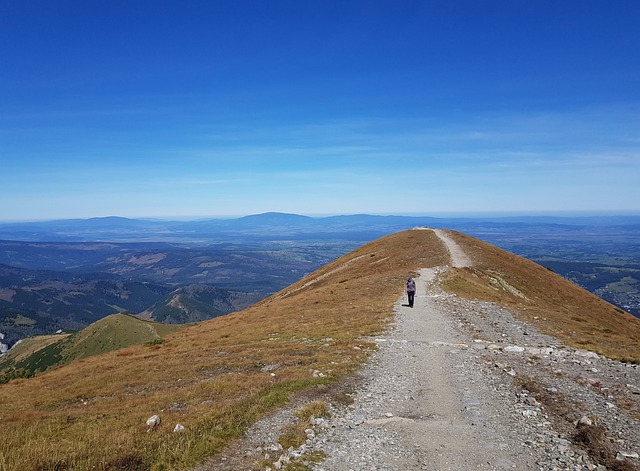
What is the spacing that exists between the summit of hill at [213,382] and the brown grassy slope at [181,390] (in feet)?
0.20

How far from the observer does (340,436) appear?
38.5ft

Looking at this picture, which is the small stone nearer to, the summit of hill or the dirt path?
the dirt path

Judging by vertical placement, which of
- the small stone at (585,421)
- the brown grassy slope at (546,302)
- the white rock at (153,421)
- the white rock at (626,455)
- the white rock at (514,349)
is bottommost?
the brown grassy slope at (546,302)

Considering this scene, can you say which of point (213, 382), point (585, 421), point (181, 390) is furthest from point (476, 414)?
point (181, 390)

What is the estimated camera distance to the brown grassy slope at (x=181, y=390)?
10703 mm

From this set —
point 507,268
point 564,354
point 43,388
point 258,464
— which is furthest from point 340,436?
point 507,268

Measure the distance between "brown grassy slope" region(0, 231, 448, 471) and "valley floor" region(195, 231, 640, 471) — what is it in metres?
1.59

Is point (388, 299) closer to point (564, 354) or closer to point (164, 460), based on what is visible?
point (564, 354)

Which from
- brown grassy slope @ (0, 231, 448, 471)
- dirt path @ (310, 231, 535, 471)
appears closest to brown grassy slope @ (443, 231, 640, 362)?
dirt path @ (310, 231, 535, 471)

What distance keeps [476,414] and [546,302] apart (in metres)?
42.6

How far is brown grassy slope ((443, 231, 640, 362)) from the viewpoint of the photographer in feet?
87.6

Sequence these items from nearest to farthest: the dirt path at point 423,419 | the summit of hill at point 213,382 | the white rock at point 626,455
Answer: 1. the white rock at point 626,455
2. the dirt path at point 423,419
3. the summit of hill at point 213,382

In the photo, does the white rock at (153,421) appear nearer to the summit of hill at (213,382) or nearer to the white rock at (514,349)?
the summit of hill at (213,382)

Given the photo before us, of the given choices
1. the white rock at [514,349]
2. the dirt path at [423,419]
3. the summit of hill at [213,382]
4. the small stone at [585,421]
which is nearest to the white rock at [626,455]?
the small stone at [585,421]
